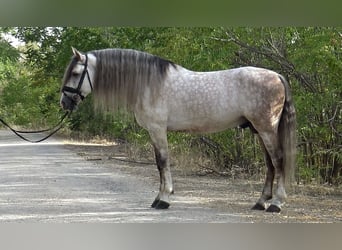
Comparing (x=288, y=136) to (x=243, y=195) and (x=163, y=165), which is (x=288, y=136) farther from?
(x=243, y=195)

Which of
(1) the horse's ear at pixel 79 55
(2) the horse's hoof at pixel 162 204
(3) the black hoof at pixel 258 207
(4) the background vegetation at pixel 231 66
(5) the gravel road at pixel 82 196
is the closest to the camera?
(5) the gravel road at pixel 82 196

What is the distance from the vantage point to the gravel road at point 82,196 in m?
4.48

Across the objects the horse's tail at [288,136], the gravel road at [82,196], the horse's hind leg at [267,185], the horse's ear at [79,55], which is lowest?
the gravel road at [82,196]

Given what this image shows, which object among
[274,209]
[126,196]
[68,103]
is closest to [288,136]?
[274,209]

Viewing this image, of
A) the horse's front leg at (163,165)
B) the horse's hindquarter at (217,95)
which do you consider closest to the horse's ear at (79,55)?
the horse's hindquarter at (217,95)

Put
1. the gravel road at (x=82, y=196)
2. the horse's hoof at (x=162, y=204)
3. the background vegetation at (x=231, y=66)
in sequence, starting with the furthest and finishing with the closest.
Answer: the background vegetation at (x=231, y=66), the horse's hoof at (x=162, y=204), the gravel road at (x=82, y=196)

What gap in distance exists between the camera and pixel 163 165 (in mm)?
4703

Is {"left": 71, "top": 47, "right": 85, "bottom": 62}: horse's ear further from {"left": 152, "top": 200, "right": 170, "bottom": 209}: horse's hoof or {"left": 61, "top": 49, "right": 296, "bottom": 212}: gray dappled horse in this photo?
{"left": 152, "top": 200, "right": 170, "bottom": 209}: horse's hoof

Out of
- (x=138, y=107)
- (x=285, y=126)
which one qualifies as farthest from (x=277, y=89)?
(x=138, y=107)

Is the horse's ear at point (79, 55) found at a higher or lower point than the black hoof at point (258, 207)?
higher

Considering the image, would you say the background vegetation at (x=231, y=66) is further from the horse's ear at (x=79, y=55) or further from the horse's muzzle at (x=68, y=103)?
the horse's ear at (x=79, y=55)

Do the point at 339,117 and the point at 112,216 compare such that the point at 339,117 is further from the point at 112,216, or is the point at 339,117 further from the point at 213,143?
the point at 112,216

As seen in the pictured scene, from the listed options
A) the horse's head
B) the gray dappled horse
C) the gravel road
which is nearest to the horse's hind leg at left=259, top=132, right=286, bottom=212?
the gray dappled horse
